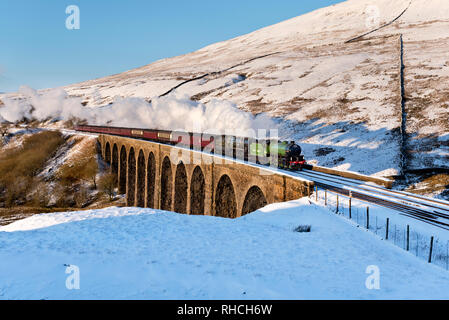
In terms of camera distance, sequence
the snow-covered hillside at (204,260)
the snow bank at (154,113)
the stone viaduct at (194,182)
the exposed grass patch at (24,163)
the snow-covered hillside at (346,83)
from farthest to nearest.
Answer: the exposed grass patch at (24,163)
the snow bank at (154,113)
the snow-covered hillside at (346,83)
the stone viaduct at (194,182)
the snow-covered hillside at (204,260)

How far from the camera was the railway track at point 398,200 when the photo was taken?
12853mm

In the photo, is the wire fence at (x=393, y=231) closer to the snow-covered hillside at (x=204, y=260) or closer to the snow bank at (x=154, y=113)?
the snow-covered hillside at (x=204, y=260)

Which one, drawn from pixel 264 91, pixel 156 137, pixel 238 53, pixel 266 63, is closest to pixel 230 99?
pixel 264 91

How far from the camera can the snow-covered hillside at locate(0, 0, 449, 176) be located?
117 feet

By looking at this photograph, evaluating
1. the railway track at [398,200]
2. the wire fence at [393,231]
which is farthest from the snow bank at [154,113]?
the wire fence at [393,231]

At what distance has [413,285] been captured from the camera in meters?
8.04

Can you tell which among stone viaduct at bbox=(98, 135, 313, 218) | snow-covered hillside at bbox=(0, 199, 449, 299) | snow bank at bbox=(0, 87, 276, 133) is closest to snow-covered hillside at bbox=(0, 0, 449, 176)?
snow bank at bbox=(0, 87, 276, 133)

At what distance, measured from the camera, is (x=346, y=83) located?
5984cm

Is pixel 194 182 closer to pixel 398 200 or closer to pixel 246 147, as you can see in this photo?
pixel 246 147

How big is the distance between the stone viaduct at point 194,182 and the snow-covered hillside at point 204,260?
4083mm

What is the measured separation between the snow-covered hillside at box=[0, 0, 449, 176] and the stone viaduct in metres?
15.3

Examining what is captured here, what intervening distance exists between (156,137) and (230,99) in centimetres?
3467

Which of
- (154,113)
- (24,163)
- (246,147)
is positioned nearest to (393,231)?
(246,147)

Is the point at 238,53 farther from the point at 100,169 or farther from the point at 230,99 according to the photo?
the point at 100,169
